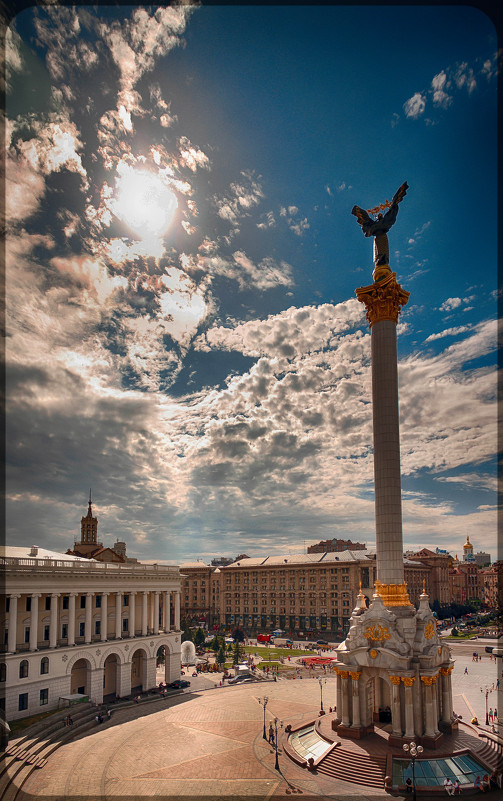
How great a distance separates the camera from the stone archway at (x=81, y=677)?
56.8 metres

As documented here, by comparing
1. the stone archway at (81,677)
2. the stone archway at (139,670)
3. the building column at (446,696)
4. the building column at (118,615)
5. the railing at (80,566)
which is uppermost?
the railing at (80,566)

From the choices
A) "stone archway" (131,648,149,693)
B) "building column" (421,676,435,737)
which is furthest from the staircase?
"stone archway" (131,648,149,693)

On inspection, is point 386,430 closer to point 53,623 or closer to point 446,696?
point 446,696

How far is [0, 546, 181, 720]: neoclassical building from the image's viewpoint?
4962 centimetres

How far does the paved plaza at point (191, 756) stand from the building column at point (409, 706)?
6.06m

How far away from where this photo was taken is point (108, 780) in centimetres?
3694

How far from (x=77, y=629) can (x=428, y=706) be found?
3624 centimetres

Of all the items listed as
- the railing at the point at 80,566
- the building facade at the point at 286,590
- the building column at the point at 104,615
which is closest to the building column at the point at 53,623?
the railing at the point at 80,566

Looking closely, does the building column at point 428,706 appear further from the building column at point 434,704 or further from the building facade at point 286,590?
the building facade at point 286,590

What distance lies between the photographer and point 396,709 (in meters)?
40.8

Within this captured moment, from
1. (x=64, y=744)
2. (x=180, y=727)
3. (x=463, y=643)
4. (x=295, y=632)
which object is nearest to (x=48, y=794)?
(x=64, y=744)

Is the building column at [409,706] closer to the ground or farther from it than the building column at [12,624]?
closer to the ground

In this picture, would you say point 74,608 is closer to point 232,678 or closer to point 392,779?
point 232,678

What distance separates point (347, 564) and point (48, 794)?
105477 millimetres
